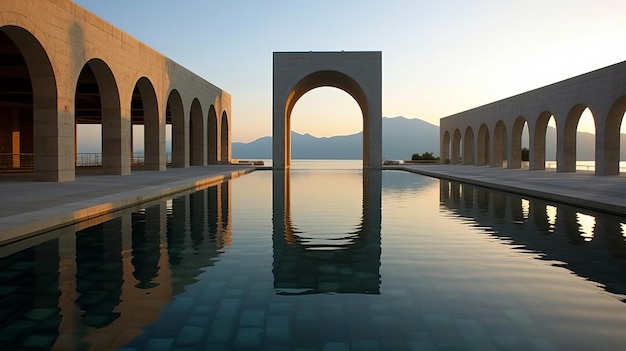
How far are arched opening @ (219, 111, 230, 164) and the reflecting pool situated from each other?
104 feet

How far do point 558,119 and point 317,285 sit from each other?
81.5 feet

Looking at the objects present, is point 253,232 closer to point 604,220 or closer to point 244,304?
point 244,304

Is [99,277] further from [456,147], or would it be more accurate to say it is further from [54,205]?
[456,147]

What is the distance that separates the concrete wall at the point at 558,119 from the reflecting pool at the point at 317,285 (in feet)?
48.9

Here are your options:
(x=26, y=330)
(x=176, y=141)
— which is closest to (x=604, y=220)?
(x=26, y=330)

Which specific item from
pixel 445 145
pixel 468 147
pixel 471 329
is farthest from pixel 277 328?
pixel 445 145

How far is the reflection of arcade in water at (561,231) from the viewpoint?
5.76 meters

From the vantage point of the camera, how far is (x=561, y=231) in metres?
8.19

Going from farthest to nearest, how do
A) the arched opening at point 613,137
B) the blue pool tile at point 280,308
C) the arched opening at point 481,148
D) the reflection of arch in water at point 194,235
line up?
1. the arched opening at point 481,148
2. the arched opening at point 613,137
3. the reflection of arch in water at point 194,235
4. the blue pool tile at point 280,308

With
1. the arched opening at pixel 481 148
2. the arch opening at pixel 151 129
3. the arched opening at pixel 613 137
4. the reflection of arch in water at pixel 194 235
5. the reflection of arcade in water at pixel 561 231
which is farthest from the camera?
the arched opening at pixel 481 148

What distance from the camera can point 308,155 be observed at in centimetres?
19638

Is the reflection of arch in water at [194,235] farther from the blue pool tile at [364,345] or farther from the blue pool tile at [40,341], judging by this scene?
the blue pool tile at [364,345]

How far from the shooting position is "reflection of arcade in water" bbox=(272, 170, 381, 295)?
4930 millimetres

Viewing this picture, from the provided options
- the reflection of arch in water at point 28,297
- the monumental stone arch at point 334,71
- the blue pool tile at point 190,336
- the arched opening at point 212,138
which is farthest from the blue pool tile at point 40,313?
the arched opening at point 212,138
